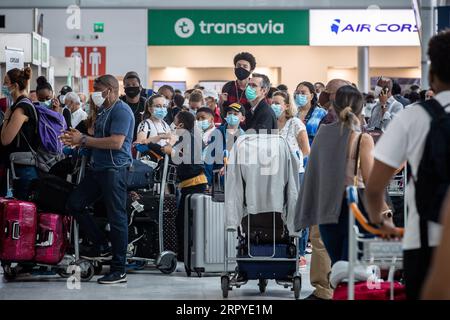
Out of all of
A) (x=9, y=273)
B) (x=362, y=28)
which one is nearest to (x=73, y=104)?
(x=9, y=273)

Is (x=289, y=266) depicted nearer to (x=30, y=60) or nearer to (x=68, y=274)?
(x=68, y=274)

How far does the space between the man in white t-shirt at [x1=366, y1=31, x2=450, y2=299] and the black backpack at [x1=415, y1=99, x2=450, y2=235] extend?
0.08ft

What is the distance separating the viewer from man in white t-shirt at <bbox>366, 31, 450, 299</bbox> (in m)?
3.49

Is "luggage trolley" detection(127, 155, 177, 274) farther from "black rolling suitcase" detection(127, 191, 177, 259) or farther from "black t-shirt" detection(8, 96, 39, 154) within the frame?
"black t-shirt" detection(8, 96, 39, 154)

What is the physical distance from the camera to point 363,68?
2327cm

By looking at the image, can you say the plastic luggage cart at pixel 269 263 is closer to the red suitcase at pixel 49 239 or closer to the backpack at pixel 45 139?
the red suitcase at pixel 49 239

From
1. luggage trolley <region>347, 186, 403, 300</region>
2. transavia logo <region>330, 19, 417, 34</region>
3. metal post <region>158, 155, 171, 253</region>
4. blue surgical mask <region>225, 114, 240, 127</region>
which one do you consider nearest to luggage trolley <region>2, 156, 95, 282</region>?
metal post <region>158, 155, 171, 253</region>

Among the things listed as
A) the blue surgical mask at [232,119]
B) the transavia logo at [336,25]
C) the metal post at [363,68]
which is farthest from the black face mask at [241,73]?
the metal post at [363,68]

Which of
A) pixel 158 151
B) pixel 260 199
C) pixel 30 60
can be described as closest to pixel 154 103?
pixel 158 151

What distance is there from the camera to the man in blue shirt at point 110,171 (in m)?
7.77

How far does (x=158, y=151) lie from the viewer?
8.58m

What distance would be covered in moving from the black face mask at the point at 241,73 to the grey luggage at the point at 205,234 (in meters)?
1.28

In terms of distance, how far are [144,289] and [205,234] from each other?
76 centimetres

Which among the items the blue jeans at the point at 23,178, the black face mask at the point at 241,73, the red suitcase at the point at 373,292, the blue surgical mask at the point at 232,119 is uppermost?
the black face mask at the point at 241,73
